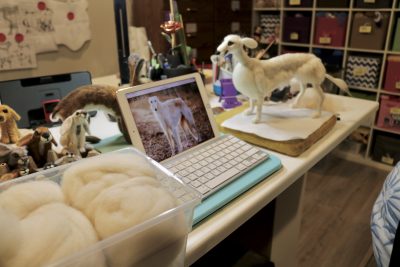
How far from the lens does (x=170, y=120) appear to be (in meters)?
0.73

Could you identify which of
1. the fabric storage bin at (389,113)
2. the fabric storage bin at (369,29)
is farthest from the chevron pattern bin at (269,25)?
the fabric storage bin at (389,113)

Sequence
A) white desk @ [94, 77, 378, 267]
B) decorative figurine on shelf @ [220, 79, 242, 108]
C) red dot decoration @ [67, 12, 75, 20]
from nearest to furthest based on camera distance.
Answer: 1. white desk @ [94, 77, 378, 267]
2. decorative figurine on shelf @ [220, 79, 242, 108]
3. red dot decoration @ [67, 12, 75, 20]

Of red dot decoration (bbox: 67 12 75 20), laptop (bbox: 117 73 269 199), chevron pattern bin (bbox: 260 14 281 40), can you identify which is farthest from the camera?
chevron pattern bin (bbox: 260 14 281 40)

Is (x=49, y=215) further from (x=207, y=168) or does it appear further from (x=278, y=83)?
(x=278, y=83)

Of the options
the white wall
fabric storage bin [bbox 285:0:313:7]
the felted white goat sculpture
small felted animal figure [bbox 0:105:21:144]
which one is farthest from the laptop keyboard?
fabric storage bin [bbox 285:0:313:7]

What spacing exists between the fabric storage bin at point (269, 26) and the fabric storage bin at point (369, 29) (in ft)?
2.18

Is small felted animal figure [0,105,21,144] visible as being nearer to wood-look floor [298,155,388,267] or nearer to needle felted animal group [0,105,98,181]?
needle felted animal group [0,105,98,181]

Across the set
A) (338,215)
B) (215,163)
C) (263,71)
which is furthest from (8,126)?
(338,215)

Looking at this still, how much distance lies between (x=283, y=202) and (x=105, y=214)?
84 centimetres

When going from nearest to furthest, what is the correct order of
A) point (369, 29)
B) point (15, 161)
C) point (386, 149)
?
point (15, 161)
point (369, 29)
point (386, 149)

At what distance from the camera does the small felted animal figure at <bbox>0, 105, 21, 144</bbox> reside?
0.77 metres

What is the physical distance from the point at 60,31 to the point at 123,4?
3.07 ft

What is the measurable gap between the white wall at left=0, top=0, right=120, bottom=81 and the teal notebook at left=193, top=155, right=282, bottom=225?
65.4 inches

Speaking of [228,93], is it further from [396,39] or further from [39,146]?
[396,39]
